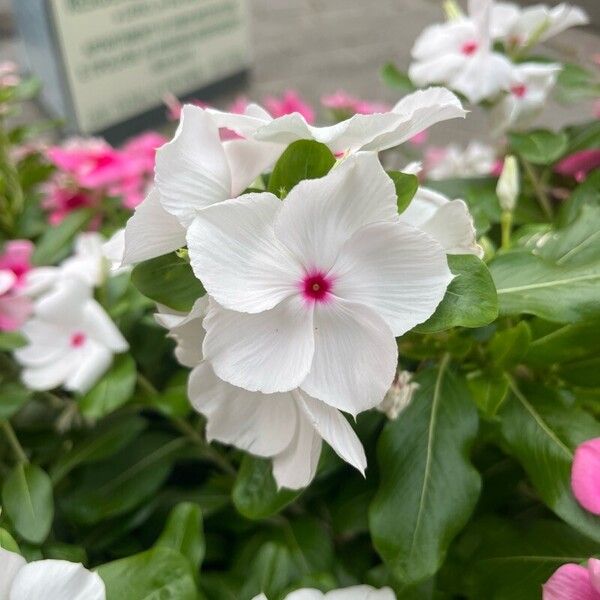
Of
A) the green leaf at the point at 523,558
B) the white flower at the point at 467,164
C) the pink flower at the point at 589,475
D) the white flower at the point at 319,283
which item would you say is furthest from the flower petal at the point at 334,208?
the white flower at the point at 467,164

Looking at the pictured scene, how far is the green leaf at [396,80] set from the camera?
859 mm

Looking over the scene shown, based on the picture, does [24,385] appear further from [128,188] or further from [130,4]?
[130,4]

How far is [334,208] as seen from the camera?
0.38m

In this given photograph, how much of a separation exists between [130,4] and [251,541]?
1421 millimetres

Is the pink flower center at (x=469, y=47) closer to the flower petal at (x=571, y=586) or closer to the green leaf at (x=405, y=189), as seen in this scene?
the green leaf at (x=405, y=189)

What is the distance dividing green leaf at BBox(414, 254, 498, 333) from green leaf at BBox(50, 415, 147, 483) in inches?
17.3

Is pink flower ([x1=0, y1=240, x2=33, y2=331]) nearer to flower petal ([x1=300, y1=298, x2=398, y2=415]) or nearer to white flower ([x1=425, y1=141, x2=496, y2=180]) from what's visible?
flower petal ([x1=300, y1=298, x2=398, y2=415])

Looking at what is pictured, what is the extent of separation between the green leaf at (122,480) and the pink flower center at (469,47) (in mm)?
509

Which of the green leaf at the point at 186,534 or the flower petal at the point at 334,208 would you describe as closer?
the flower petal at the point at 334,208

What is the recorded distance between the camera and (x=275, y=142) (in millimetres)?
431

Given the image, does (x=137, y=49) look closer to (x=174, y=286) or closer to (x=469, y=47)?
(x=469, y=47)

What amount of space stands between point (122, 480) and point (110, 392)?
0.42 ft

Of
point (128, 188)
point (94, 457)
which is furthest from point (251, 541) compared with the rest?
point (128, 188)

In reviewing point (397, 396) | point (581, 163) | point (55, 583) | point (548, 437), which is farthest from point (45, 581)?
point (581, 163)
